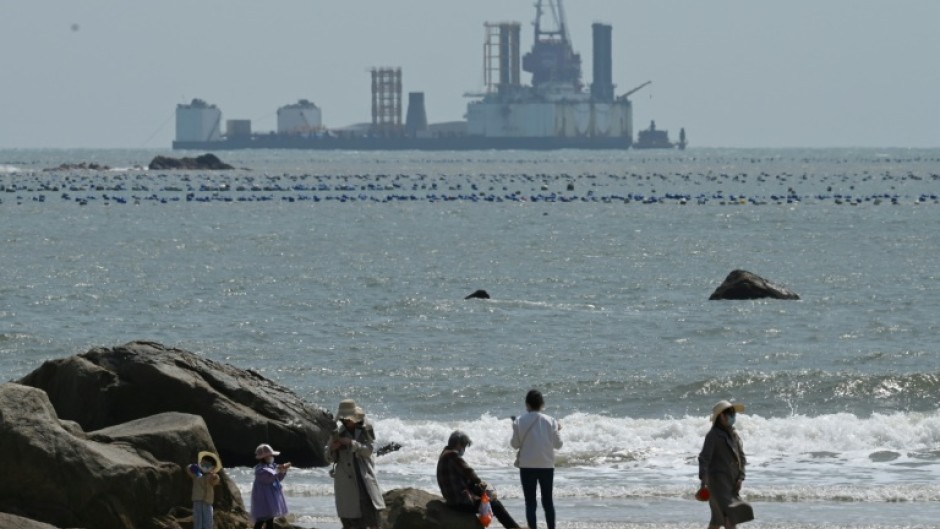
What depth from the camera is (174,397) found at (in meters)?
17.2

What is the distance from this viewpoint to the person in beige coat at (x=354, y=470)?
1330 centimetres

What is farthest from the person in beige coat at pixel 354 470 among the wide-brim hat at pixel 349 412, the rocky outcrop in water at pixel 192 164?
the rocky outcrop in water at pixel 192 164

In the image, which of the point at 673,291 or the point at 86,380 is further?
the point at 673,291

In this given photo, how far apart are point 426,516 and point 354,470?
744 mm

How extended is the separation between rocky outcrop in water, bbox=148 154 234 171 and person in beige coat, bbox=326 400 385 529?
152502 millimetres

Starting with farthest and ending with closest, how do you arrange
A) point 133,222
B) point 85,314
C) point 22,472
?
point 133,222 < point 85,314 < point 22,472

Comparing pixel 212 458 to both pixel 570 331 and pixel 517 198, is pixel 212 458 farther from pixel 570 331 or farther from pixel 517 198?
pixel 517 198

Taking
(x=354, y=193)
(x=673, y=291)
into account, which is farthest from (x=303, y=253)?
(x=354, y=193)

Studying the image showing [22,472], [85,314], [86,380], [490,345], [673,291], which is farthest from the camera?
[673,291]

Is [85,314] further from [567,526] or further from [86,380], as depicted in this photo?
[567,526]

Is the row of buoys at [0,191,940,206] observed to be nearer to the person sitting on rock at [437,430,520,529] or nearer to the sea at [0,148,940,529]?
the sea at [0,148,940,529]

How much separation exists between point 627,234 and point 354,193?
4445 centimetres

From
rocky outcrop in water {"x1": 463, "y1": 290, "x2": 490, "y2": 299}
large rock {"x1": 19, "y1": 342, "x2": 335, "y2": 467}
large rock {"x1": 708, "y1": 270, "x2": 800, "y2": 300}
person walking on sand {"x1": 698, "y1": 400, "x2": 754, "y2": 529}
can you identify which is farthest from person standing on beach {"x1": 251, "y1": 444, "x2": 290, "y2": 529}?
rocky outcrop in water {"x1": 463, "y1": 290, "x2": 490, "y2": 299}

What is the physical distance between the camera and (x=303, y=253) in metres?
56.2
